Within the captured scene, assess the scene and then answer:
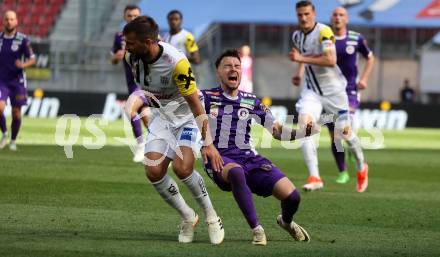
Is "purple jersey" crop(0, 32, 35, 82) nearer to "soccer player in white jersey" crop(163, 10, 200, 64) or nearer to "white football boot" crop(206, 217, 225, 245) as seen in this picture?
"soccer player in white jersey" crop(163, 10, 200, 64)

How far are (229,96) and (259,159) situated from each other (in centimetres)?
60

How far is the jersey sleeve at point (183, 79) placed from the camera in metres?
8.27

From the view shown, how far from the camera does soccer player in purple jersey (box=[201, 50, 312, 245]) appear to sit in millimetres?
8297

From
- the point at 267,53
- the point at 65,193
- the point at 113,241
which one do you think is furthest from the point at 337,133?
the point at 267,53

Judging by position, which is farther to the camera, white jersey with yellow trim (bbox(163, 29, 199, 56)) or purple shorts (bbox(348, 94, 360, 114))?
white jersey with yellow trim (bbox(163, 29, 199, 56))

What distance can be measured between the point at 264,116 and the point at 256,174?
0.57 metres

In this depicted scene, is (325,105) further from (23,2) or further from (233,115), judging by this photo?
(23,2)

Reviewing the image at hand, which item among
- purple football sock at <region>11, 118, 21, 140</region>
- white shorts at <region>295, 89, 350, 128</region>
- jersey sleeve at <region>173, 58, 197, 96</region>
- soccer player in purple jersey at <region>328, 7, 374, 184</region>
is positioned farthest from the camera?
purple football sock at <region>11, 118, 21, 140</region>

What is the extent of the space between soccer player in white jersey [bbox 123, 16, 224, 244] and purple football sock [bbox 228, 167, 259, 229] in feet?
0.54

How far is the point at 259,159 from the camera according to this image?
866 centimetres

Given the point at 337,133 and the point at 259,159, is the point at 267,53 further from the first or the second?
the point at 259,159

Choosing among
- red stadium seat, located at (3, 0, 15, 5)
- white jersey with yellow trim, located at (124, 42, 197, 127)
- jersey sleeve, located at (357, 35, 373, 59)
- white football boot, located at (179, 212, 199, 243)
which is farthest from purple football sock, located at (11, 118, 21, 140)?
red stadium seat, located at (3, 0, 15, 5)

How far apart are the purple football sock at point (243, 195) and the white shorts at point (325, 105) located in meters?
5.48

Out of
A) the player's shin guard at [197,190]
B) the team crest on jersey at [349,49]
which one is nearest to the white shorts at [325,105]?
the team crest on jersey at [349,49]
